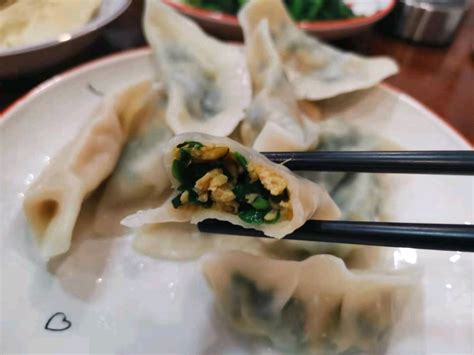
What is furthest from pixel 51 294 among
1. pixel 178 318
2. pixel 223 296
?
pixel 223 296

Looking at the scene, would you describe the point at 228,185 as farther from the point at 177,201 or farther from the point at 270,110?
the point at 270,110

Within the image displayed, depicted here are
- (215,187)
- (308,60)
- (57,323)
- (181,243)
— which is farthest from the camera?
(308,60)

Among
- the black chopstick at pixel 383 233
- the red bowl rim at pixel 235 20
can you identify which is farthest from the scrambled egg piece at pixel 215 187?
the red bowl rim at pixel 235 20

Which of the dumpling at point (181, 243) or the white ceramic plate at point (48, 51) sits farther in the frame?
the white ceramic plate at point (48, 51)

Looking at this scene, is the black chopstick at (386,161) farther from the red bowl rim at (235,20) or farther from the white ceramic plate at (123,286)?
the red bowl rim at (235,20)

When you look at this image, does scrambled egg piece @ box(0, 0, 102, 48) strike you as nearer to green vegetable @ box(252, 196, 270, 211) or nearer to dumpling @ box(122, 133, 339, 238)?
dumpling @ box(122, 133, 339, 238)

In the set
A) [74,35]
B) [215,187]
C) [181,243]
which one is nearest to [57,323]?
[181,243]

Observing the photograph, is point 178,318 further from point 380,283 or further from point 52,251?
point 380,283
